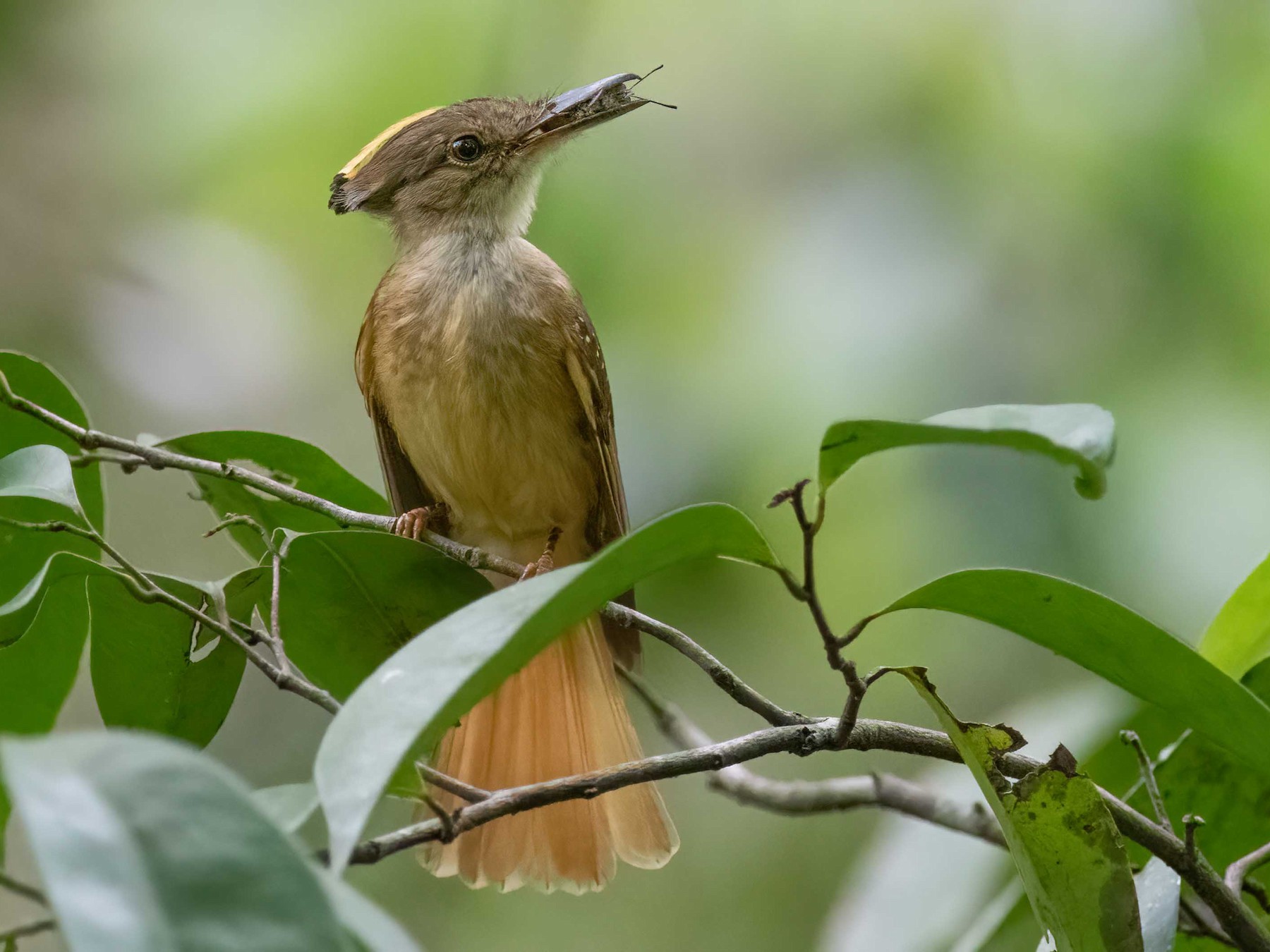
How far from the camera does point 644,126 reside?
432cm

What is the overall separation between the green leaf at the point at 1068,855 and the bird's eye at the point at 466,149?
2071 millimetres

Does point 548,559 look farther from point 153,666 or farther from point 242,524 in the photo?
point 153,666

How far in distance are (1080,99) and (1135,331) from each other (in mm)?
770

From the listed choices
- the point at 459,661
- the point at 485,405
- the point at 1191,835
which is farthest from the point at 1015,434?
the point at 485,405

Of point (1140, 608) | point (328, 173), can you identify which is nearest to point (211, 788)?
point (1140, 608)

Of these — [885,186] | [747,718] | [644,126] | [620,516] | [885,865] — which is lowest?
[747,718]

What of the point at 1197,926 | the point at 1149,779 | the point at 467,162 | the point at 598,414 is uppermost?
the point at 467,162

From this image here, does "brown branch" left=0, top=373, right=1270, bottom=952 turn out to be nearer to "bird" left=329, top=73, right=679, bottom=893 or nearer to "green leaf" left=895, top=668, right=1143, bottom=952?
"green leaf" left=895, top=668, right=1143, bottom=952

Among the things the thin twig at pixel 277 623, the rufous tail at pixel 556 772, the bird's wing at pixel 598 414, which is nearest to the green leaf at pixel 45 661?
the thin twig at pixel 277 623

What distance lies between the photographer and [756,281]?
3842mm

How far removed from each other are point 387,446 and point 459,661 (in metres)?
1.85

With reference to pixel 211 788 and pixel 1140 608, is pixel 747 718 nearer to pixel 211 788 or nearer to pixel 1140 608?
pixel 1140 608

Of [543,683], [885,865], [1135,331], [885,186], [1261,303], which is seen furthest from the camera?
[885,186]

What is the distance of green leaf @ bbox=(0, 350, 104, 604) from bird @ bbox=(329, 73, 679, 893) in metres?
0.63
